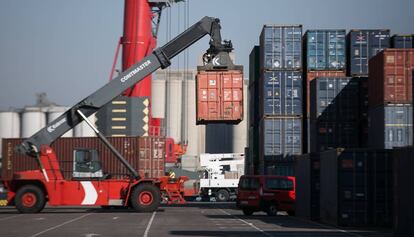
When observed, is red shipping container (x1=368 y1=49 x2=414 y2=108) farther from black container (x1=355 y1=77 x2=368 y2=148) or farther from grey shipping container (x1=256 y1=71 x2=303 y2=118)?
grey shipping container (x1=256 y1=71 x2=303 y2=118)

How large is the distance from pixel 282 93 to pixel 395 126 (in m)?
11.4

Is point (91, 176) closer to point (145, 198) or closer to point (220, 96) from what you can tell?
point (145, 198)

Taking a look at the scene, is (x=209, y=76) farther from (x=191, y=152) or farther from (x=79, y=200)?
(x=191, y=152)

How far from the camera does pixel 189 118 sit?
108 metres

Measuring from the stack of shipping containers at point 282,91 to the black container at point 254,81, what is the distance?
154 inches

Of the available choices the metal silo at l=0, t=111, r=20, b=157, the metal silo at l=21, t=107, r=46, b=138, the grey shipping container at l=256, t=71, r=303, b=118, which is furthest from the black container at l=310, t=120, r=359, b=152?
the metal silo at l=0, t=111, r=20, b=157

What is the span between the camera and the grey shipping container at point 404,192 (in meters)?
19.0

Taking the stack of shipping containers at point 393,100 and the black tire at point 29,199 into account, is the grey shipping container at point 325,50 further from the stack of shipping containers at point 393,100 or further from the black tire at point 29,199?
the black tire at point 29,199

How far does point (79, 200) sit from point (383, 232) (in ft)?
54.1

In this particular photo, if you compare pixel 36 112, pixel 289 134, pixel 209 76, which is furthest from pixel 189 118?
pixel 209 76

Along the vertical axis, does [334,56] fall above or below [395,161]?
above

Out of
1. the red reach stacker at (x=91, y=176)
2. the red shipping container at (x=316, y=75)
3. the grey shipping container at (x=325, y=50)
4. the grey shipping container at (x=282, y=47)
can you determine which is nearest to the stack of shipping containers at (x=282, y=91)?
the grey shipping container at (x=282, y=47)

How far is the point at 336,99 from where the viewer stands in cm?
4084

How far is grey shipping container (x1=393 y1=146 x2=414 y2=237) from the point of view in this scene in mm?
19047
